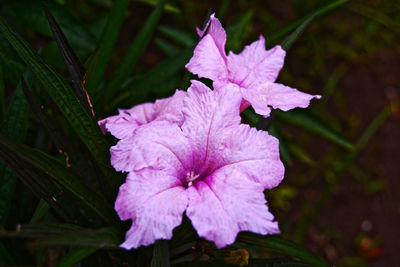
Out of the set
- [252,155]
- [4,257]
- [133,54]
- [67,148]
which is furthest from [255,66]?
[4,257]

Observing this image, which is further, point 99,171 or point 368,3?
point 368,3

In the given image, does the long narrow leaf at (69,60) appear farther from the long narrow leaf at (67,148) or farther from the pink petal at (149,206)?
the pink petal at (149,206)

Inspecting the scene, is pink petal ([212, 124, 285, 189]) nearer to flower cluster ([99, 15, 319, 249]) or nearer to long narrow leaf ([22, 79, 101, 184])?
flower cluster ([99, 15, 319, 249])

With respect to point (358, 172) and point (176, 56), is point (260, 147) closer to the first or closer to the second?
point (176, 56)

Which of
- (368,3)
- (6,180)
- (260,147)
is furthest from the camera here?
(368,3)

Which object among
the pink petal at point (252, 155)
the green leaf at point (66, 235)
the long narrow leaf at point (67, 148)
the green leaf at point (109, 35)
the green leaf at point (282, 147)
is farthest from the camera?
the green leaf at point (282, 147)

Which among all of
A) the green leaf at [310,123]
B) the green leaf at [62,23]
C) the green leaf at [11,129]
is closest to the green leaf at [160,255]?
the green leaf at [11,129]

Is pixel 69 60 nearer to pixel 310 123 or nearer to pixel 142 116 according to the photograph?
pixel 142 116

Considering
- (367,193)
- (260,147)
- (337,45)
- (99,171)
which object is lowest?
(367,193)

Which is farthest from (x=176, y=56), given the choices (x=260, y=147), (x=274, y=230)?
(x=274, y=230)
